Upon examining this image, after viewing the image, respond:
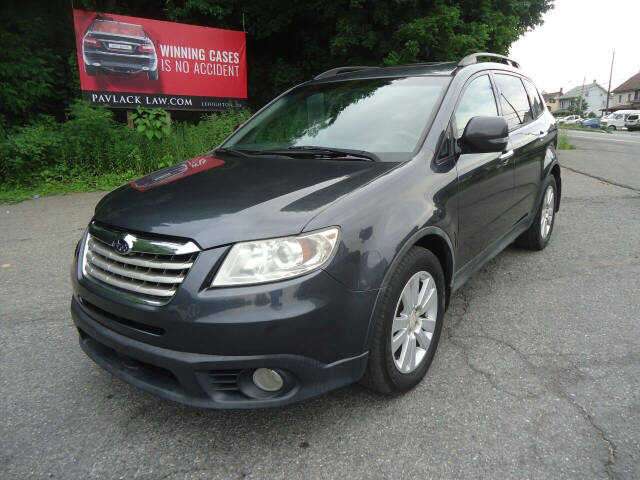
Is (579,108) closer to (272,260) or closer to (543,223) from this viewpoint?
(543,223)

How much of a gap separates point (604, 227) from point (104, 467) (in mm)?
5814

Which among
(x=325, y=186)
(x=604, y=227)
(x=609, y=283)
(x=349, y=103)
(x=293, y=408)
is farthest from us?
(x=604, y=227)

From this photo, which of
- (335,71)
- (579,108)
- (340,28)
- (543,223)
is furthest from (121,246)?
(579,108)

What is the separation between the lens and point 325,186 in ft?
7.34

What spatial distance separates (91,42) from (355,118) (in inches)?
310

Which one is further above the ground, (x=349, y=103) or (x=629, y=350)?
(x=349, y=103)

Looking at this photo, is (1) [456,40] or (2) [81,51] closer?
(2) [81,51]

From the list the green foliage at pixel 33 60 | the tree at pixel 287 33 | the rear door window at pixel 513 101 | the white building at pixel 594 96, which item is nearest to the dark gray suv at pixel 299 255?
the rear door window at pixel 513 101

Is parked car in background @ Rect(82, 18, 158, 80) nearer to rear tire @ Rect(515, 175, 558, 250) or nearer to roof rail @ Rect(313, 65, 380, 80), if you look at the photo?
roof rail @ Rect(313, 65, 380, 80)

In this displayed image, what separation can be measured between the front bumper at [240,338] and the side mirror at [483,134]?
122cm

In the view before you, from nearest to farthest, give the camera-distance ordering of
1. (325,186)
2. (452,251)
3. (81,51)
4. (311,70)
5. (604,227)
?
(325,186)
(452,251)
(604,227)
(81,51)
(311,70)

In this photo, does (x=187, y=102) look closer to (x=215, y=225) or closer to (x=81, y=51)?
(x=81, y=51)

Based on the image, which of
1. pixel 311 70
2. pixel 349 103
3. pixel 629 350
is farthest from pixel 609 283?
pixel 311 70

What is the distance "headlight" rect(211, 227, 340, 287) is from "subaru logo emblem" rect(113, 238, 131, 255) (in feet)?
1.60
